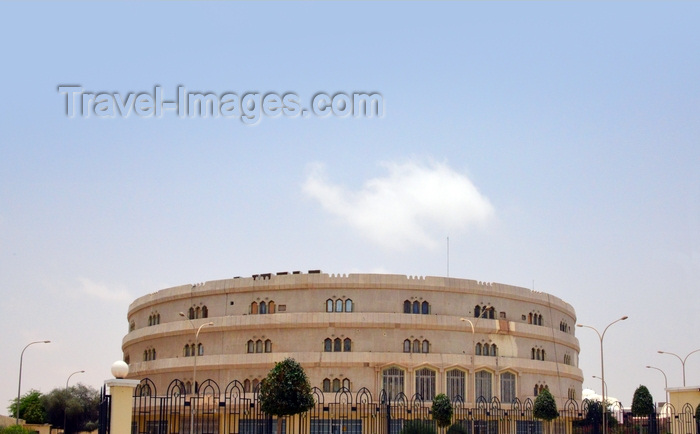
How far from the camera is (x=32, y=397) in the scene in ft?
329

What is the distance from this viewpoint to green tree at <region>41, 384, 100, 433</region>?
326 feet

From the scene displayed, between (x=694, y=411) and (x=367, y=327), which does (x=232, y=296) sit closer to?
(x=367, y=327)

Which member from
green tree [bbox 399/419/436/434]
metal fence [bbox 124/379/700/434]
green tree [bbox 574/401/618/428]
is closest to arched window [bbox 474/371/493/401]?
metal fence [bbox 124/379/700/434]

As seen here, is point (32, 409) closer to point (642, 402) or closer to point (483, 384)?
point (483, 384)

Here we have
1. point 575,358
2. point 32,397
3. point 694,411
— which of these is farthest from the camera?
point 32,397

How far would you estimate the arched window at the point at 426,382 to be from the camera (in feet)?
241

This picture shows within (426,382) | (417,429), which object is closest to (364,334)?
(426,382)

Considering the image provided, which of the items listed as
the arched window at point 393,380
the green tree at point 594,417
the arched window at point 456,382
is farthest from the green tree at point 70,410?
the green tree at point 594,417

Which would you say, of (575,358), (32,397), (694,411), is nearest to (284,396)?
(694,411)

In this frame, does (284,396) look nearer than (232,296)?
Yes

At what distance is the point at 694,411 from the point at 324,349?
39955 mm

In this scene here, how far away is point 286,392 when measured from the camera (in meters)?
33.2

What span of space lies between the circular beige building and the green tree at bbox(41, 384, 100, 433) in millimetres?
25337

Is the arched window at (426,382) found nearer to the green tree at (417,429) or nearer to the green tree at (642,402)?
the green tree at (642,402)
